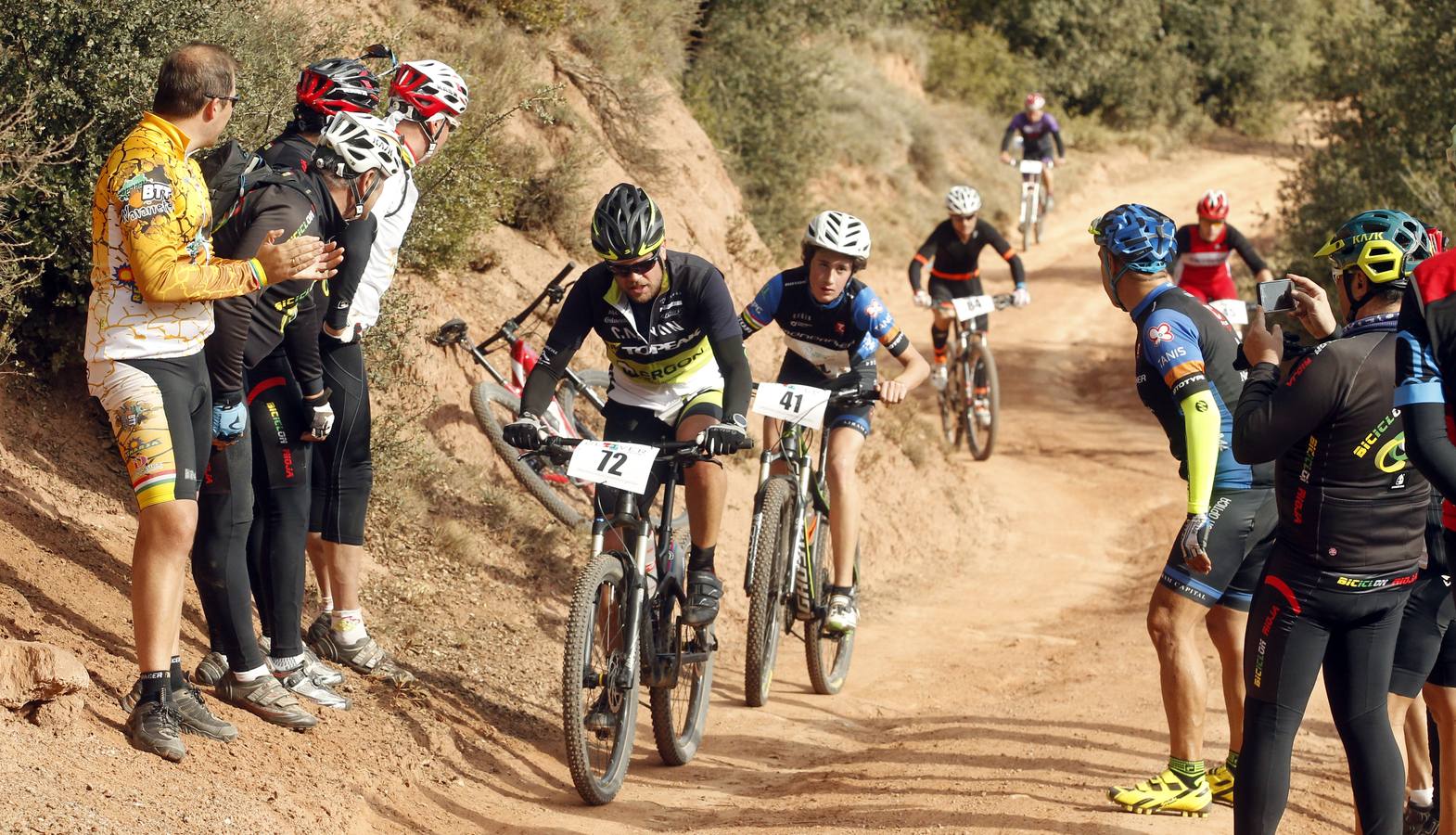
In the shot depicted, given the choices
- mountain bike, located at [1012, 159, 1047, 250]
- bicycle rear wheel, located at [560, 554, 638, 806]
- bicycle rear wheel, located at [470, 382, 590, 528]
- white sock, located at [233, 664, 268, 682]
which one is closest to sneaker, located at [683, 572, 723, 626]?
bicycle rear wheel, located at [560, 554, 638, 806]

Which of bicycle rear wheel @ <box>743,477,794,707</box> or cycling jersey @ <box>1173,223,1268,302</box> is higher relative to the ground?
cycling jersey @ <box>1173,223,1268,302</box>

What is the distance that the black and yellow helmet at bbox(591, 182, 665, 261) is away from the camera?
549 centimetres

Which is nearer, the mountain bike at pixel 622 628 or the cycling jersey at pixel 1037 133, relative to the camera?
the mountain bike at pixel 622 628

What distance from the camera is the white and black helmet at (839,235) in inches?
273

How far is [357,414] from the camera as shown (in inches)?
237

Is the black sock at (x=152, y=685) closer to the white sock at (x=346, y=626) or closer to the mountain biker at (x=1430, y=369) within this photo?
the white sock at (x=346, y=626)

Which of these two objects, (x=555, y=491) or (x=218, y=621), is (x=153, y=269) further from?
(x=555, y=491)

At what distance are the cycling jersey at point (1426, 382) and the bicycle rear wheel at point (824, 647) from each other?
158 inches

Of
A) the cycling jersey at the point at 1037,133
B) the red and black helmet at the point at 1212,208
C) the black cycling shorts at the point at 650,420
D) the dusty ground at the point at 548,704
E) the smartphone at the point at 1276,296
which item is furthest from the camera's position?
the cycling jersey at the point at 1037,133

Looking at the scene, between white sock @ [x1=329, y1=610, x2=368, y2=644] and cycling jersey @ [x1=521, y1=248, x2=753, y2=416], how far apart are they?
56.8 inches

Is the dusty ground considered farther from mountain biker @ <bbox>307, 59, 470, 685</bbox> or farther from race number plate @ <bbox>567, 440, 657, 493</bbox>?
race number plate @ <bbox>567, 440, 657, 493</bbox>

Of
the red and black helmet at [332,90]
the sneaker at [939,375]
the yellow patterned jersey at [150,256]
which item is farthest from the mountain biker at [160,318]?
the sneaker at [939,375]

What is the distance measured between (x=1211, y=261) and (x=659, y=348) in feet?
21.7

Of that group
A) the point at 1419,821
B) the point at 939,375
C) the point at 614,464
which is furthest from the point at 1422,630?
the point at 939,375
